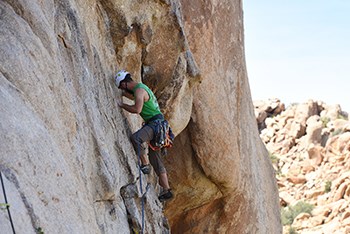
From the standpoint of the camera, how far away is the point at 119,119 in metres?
6.53

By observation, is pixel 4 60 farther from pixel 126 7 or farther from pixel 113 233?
pixel 126 7

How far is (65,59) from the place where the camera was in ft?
16.6

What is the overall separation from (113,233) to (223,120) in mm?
5097

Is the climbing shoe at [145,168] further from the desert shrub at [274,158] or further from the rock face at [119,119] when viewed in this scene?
the desert shrub at [274,158]

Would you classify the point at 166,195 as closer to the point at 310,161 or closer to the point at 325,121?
the point at 310,161

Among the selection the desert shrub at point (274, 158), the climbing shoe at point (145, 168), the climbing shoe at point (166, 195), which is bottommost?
the desert shrub at point (274, 158)

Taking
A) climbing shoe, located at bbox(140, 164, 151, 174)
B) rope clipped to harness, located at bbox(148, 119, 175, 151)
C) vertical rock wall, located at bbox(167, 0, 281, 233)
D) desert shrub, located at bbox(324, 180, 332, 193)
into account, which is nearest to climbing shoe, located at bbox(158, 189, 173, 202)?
rope clipped to harness, located at bbox(148, 119, 175, 151)

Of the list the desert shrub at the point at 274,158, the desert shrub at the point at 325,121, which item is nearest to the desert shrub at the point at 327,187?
the desert shrub at the point at 274,158

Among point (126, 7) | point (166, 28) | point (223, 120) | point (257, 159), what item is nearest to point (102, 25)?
point (126, 7)

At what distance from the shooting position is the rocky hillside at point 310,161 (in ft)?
76.8

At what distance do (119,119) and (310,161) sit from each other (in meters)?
24.7

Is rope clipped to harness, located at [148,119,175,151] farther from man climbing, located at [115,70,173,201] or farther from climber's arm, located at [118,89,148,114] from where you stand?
climber's arm, located at [118,89,148,114]

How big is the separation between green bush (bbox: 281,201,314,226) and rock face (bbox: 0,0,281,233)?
1207 cm

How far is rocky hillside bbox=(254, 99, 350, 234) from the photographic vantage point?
922 inches
